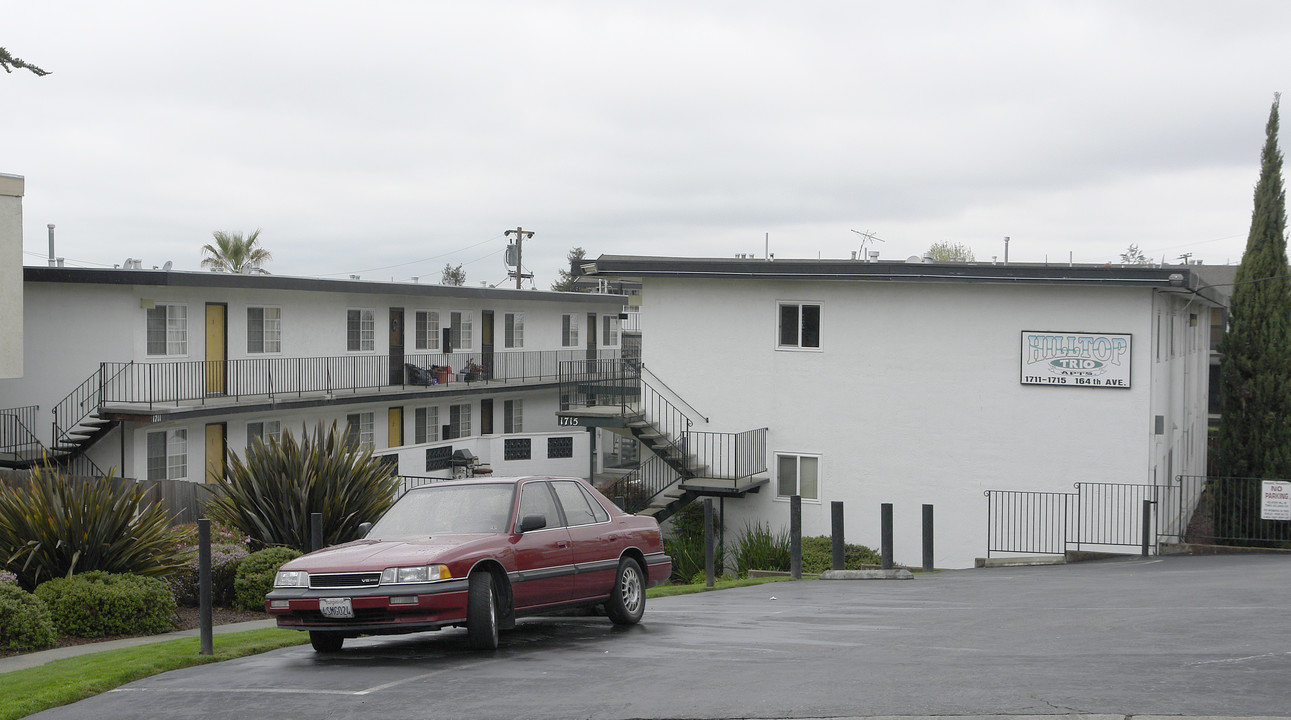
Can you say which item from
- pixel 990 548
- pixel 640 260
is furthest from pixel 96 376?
pixel 990 548

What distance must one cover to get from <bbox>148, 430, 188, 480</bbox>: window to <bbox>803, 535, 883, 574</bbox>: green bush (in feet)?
49.6

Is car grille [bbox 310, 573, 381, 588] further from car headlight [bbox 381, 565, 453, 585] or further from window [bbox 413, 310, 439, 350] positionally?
window [bbox 413, 310, 439, 350]

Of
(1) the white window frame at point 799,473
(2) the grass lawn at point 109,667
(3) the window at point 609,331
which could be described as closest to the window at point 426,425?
(3) the window at point 609,331

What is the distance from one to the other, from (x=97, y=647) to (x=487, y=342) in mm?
31017

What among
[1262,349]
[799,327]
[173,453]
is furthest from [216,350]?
[1262,349]

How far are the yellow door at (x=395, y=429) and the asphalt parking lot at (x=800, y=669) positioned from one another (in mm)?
24684

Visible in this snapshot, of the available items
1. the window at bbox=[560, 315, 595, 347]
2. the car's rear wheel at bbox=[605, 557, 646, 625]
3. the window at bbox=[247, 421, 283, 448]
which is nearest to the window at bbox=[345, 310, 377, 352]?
the window at bbox=[247, 421, 283, 448]

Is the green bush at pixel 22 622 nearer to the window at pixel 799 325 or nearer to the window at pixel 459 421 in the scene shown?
the window at pixel 799 325

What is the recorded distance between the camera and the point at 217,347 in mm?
30375

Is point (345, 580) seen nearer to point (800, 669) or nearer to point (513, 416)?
point (800, 669)

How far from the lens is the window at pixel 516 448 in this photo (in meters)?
38.1

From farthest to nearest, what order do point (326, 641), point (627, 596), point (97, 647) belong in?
point (627, 596)
point (97, 647)
point (326, 641)

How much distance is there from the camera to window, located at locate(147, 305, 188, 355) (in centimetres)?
2825

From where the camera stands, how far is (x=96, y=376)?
90.3 feet
